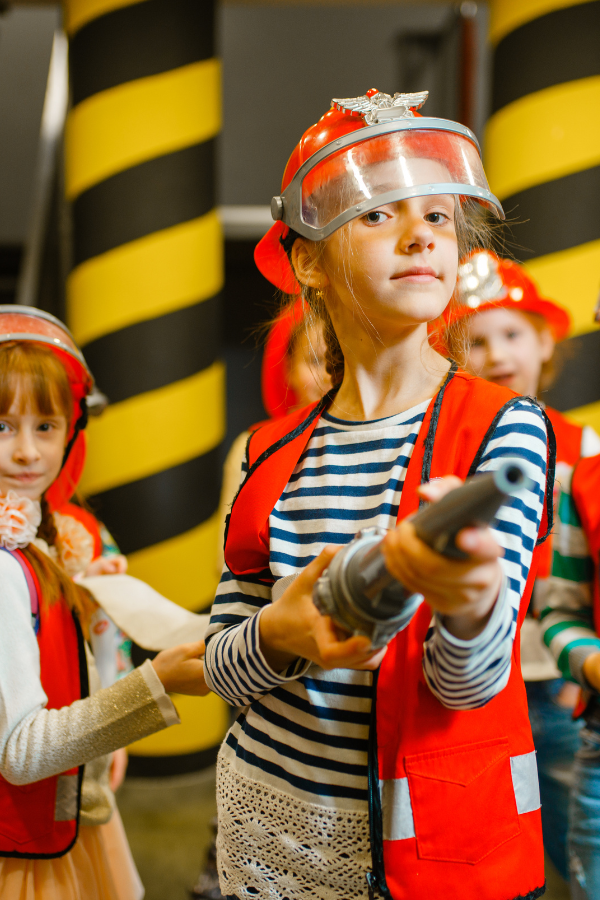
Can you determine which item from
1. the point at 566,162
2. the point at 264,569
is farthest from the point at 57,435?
the point at 566,162

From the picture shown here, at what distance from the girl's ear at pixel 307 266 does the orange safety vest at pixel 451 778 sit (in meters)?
0.30

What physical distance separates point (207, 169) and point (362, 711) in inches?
101

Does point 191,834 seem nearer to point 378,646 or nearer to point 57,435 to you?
point 57,435

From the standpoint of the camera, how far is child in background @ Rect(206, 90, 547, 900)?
2.40ft

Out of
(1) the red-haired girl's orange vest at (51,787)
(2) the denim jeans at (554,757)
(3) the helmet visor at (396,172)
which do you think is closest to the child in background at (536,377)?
(2) the denim jeans at (554,757)

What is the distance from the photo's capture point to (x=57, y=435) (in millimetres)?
1331

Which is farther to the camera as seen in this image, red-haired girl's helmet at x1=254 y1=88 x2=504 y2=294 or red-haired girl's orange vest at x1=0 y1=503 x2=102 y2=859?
red-haired girl's orange vest at x1=0 y1=503 x2=102 y2=859

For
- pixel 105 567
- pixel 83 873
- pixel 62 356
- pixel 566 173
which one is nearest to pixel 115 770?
pixel 83 873

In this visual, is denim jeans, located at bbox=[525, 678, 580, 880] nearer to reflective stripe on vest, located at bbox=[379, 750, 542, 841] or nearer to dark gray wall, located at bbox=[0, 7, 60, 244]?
reflective stripe on vest, located at bbox=[379, 750, 542, 841]

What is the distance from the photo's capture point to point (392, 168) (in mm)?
870

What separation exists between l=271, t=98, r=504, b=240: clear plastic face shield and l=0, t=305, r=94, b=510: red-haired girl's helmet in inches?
25.1

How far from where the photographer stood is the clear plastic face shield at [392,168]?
863 mm

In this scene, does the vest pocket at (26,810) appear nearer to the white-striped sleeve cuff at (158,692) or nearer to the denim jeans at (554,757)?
the white-striped sleeve cuff at (158,692)

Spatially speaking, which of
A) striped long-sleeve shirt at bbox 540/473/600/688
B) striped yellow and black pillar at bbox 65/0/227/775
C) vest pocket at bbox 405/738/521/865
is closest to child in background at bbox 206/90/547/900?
vest pocket at bbox 405/738/521/865
